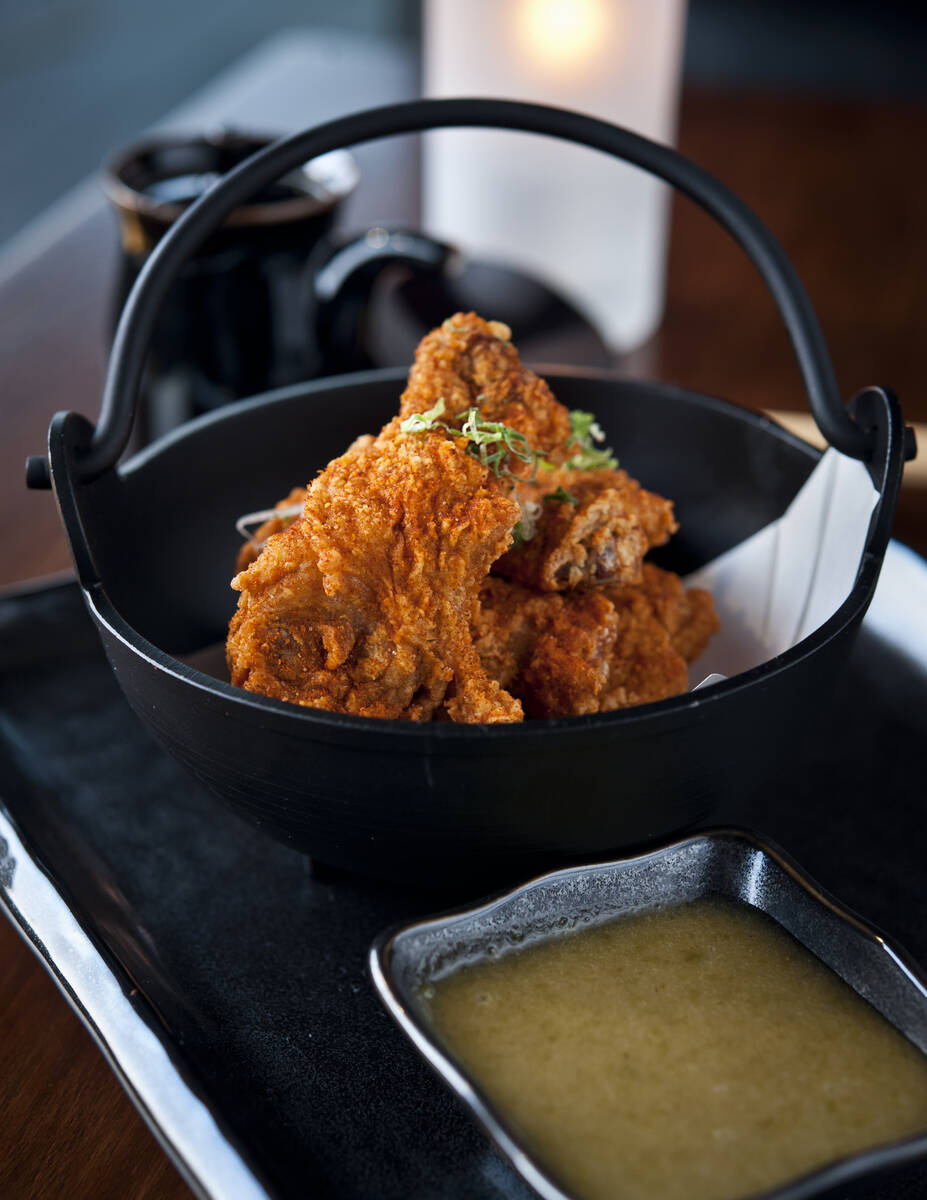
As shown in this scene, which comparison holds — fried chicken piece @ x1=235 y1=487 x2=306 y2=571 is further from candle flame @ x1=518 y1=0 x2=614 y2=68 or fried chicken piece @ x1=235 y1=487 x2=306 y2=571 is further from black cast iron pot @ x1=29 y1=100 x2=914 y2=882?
candle flame @ x1=518 y1=0 x2=614 y2=68

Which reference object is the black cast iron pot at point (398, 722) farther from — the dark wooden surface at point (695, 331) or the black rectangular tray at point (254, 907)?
the dark wooden surface at point (695, 331)

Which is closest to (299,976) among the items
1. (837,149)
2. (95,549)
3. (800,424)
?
(95,549)

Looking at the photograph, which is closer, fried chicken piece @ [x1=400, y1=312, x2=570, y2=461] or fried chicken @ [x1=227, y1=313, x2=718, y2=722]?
fried chicken @ [x1=227, y1=313, x2=718, y2=722]

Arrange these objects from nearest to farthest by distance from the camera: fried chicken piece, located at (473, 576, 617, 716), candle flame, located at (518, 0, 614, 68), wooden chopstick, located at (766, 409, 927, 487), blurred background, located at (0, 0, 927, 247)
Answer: fried chicken piece, located at (473, 576, 617, 716) → wooden chopstick, located at (766, 409, 927, 487) → candle flame, located at (518, 0, 614, 68) → blurred background, located at (0, 0, 927, 247)

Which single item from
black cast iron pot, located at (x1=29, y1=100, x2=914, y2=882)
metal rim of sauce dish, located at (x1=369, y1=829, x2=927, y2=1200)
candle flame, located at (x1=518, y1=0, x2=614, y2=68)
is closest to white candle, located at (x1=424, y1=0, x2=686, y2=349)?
candle flame, located at (x1=518, y1=0, x2=614, y2=68)

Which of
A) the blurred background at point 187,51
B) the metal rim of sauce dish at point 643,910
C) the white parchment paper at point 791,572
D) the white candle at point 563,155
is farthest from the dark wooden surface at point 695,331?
the blurred background at point 187,51

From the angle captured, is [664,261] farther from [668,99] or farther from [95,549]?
[95,549]

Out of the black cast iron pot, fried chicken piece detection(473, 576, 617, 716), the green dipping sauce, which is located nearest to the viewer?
the green dipping sauce
